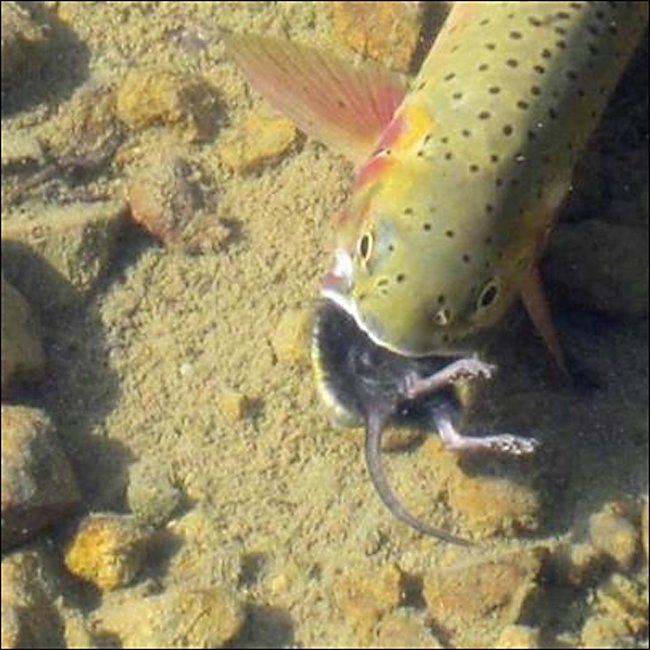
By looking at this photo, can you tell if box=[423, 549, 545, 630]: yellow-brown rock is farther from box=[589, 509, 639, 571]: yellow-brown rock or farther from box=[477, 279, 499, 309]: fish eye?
box=[477, 279, 499, 309]: fish eye

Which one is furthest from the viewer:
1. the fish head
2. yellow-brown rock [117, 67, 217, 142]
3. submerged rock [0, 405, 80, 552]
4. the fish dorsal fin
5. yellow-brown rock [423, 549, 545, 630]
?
yellow-brown rock [117, 67, 217, 142]

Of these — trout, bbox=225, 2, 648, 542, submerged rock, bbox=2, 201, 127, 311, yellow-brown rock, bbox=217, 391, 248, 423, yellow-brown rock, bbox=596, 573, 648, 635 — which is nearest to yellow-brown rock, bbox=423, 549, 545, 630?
trout, bbox=225, 2, 648, 542

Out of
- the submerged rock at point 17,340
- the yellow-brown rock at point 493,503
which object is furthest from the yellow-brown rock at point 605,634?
the submerged rock at point 17,340

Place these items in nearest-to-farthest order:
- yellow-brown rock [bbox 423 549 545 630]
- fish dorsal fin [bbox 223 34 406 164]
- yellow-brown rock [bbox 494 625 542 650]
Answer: yellow-brown rock [bbox 494 625 542 650]
yellow-brown rock [bbox 423 549 545 630]
fish dorsal fin [bbox 223 34 406 164]

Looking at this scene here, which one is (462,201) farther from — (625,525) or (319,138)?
(625,525)

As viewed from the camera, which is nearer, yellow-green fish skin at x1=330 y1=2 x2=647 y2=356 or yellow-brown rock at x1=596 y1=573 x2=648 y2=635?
yellow-green fish skin at x1=330 y1=2 x2=647 y2=356

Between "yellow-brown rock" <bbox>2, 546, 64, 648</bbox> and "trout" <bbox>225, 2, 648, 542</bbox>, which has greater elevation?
"trout" <bbox>225, 2, 648, 542</bbox>

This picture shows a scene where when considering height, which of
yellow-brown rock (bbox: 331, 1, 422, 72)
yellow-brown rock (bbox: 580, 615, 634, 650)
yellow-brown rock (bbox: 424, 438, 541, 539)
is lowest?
yellow-brown rock (bbox: 580, 615, 634, 650)

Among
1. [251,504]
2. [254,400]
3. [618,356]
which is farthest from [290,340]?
[618,356]
